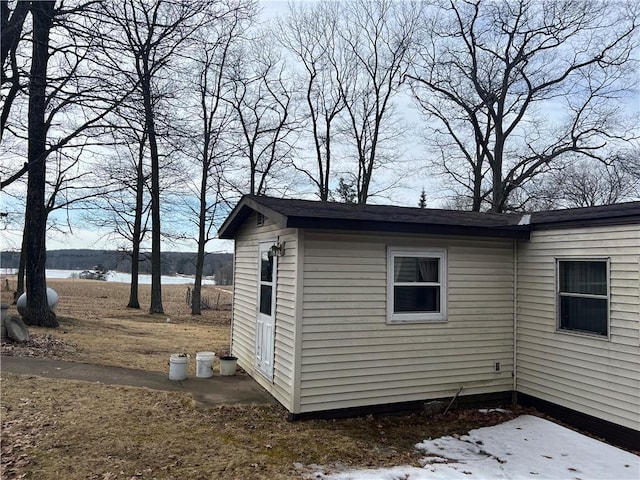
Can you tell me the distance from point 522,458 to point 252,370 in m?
4.16

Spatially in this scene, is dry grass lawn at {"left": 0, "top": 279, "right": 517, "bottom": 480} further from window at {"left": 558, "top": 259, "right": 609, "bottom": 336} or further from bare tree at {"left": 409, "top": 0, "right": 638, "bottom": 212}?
bare tree at {"left": 409, "top": 0, "right": 638, "bottom": 212}

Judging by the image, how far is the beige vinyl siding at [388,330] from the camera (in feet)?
18.2

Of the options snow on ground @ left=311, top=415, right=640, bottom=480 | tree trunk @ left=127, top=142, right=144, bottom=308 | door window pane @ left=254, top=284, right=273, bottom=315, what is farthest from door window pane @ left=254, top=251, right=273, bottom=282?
tree trunk @ left=127, top=142, right=144, bottom=308

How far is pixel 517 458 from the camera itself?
471 centimetres

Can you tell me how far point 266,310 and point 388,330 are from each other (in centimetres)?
195

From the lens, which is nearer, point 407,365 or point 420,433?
point 420,433

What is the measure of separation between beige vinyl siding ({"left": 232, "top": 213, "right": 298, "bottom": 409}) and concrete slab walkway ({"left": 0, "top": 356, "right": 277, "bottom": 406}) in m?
0.26

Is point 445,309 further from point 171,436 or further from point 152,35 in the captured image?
point 152,35

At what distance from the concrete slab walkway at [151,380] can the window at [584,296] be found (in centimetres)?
428

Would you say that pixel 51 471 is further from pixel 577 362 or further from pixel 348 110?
pixel 348 110

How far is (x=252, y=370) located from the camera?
7219mm

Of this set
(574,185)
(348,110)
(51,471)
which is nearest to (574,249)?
(51,471)

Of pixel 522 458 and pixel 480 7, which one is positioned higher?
pixel 480 7

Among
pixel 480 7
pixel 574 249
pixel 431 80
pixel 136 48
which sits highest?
pixel 480 7
